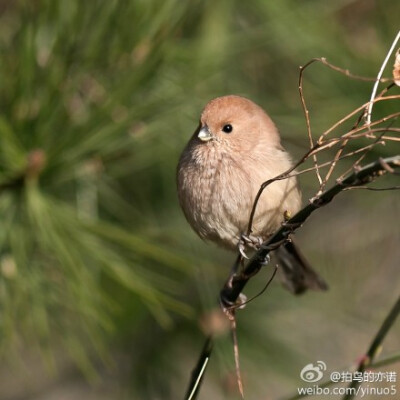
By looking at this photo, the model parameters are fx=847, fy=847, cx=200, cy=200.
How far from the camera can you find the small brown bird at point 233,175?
8.91 ft

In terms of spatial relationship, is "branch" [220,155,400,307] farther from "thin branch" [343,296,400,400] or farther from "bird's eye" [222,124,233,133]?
"bird's eye" [222,124,233,133]

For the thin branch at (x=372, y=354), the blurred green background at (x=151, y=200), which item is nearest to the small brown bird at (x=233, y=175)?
the blurred green background at (x=151, y=200)

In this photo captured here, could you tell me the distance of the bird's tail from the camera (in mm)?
3191

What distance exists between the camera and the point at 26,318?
11.0ft

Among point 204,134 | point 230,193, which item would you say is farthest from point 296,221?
point 204,134

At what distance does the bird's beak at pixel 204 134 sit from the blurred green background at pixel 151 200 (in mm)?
235

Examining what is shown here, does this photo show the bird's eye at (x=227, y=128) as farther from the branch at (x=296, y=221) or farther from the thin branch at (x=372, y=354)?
the thin branch at (x=372, y=354)

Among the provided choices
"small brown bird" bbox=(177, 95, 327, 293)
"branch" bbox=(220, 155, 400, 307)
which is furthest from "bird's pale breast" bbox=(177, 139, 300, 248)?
"branch" bbox=(220, 155, 400, 307)

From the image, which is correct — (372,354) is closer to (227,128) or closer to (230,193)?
(230,193)

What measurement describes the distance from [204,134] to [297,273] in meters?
0.69

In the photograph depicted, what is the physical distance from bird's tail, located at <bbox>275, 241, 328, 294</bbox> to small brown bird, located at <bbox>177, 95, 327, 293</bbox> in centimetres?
7

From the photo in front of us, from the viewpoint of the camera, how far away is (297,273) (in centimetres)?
323

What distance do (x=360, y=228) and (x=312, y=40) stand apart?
3.22 ft

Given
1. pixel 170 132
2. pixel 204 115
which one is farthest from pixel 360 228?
pixel 204 115
